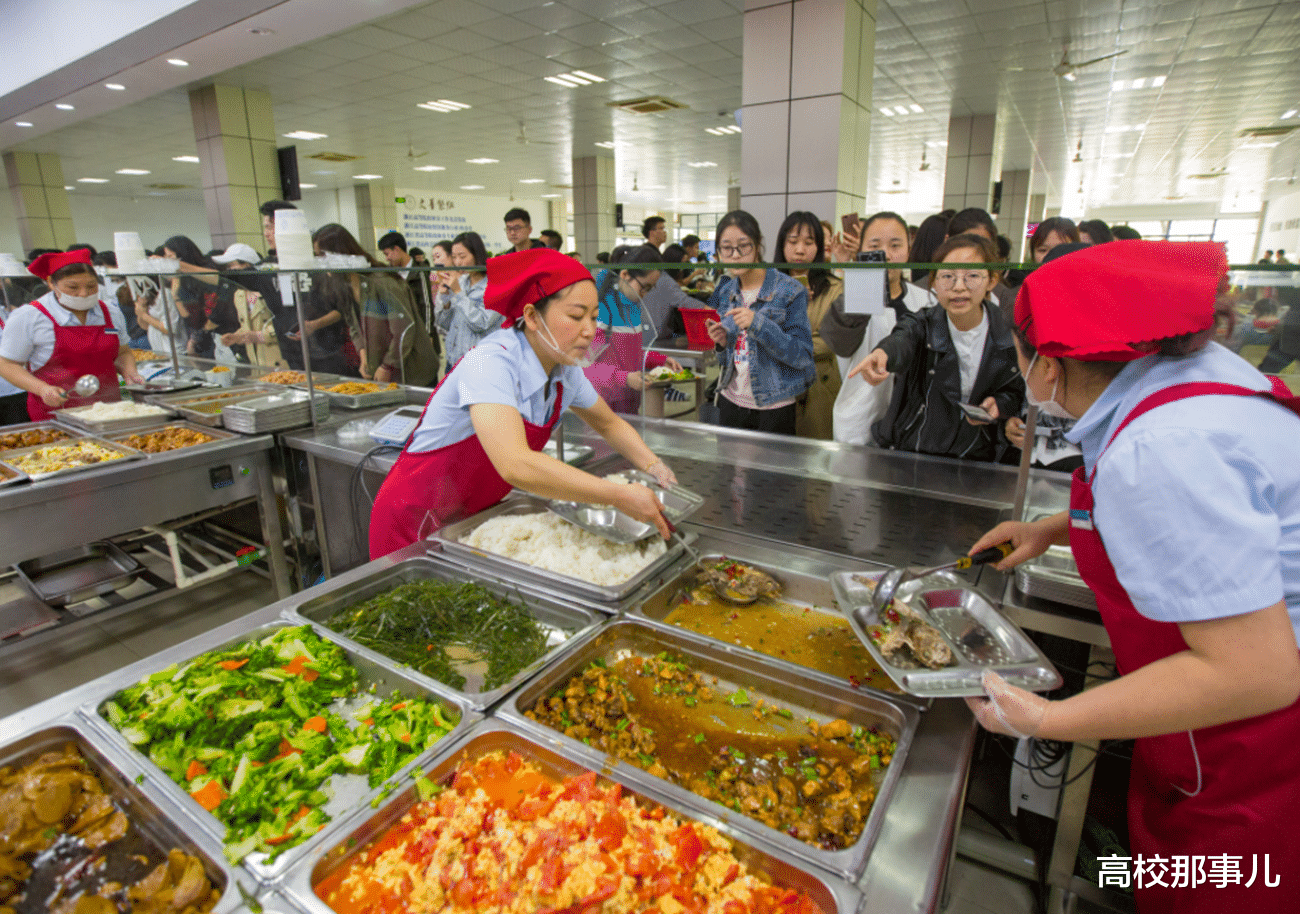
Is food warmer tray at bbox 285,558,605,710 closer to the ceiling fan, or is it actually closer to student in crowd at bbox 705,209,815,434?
student in crowd at bbox 705,209,815,434

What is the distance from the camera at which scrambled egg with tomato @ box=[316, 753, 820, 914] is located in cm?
92

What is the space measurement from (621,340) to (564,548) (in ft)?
3.65

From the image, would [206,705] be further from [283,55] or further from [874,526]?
[283,55]

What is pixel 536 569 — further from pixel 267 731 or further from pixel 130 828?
pixel 130 828

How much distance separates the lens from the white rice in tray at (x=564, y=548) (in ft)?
5.48

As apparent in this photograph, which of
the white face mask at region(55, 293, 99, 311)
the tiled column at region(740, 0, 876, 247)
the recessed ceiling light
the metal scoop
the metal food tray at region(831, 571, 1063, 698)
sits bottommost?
the metal food tray at region(831, 571, 1063, 698)

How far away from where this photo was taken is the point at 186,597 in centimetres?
361

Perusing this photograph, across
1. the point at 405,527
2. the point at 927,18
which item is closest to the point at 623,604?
Result: the point at 405,527

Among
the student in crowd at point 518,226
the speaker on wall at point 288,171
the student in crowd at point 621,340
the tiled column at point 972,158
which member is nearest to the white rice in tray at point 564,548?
the student in crowd at point 621,340

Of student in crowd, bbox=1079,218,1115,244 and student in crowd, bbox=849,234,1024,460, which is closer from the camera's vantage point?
student in crowd, bbox=849,234,1024,460

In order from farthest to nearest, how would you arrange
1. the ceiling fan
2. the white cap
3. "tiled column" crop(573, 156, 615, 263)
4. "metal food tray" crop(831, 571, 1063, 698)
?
"tiled column" crop(573, 156, 615, 263) → the ceiling fan → the white cap → "metal food tray" crop(831, 571, 1063, 698)

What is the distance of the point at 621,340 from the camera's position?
2.60m

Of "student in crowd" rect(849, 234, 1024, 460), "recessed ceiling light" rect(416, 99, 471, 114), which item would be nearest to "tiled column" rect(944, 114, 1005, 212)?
"recessed ceiling light" rect(416, 99, 471, 114)

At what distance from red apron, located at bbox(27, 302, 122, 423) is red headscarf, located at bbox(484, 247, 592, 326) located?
305 centimetres
